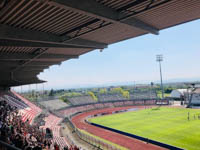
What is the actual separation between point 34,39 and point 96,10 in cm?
368

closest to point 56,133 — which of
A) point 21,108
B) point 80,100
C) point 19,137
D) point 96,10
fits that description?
point 21,108

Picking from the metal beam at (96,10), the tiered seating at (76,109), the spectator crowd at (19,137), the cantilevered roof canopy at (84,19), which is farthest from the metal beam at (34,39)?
the tiered seating at (76,109)

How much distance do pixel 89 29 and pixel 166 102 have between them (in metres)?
51.0

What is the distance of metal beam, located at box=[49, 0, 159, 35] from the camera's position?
541 cm

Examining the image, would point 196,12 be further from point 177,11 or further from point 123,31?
point 123,31

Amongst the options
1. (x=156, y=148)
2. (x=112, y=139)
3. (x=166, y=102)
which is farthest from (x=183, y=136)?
(x=166, y=102)

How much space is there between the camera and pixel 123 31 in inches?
367

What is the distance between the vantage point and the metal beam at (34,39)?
297 inches

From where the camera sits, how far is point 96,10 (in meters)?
6.15

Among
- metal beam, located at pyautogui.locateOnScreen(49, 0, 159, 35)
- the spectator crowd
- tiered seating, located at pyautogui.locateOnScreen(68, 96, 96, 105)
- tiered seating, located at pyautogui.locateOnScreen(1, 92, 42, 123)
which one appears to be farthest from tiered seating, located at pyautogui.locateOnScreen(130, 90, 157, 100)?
metal beam, located at pyautogui.locateOnScreen(49, 0, 159, 35)

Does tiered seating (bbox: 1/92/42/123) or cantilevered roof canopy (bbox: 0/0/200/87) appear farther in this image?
tiered seating (bbox: 1/92/42/123)

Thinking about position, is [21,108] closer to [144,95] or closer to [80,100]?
[80,100]

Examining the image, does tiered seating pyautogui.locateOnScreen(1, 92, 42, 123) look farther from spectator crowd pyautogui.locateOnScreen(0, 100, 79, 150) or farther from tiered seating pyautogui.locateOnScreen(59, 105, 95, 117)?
tiered seating pyautogui.locateOnScreen(59, 105, 95, 117)

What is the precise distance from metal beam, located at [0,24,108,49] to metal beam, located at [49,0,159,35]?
11.4 feet
